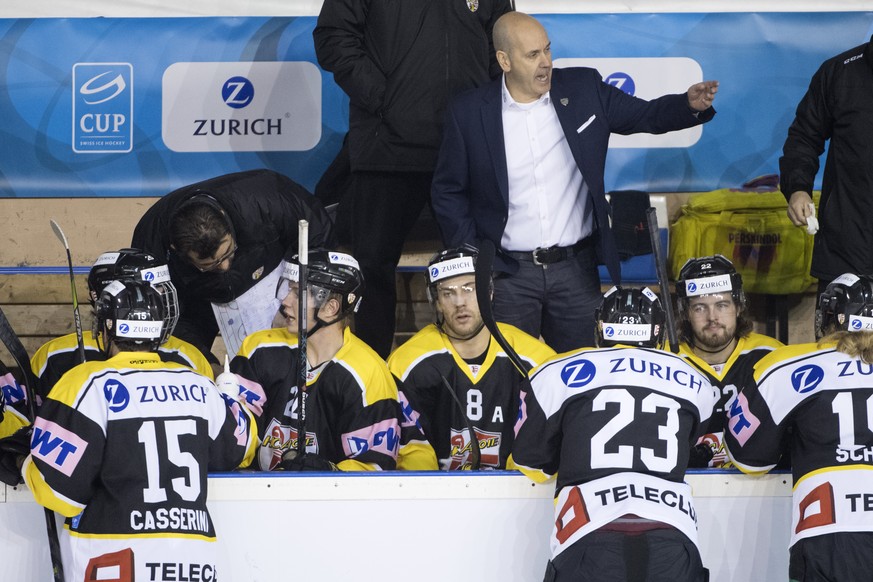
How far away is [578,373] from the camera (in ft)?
10.1

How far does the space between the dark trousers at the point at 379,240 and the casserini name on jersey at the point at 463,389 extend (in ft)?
2.07

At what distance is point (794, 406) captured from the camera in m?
3.14

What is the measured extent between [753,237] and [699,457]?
177 cm

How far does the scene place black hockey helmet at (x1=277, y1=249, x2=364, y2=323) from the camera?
379 cm

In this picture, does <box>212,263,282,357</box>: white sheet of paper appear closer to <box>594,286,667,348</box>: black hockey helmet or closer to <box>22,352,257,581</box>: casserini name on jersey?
<box>22,352,257,581</box>: casserini name on jersey

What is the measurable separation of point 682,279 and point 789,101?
152 cm

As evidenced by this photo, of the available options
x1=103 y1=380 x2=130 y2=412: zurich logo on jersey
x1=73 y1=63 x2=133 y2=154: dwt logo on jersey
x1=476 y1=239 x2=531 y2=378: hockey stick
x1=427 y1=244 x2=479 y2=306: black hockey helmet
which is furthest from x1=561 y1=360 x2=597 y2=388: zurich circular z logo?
x1=73 y1=63 x2=133 y2=154: dwt logo on jersey

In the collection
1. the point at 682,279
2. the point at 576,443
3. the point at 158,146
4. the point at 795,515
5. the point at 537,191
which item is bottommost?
the point at 795,515

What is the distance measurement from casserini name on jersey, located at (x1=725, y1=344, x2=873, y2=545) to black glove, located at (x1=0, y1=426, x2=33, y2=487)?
1838mm

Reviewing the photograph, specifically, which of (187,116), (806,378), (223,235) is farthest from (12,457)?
(187,116)

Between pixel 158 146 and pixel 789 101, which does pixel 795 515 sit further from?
pixel 158 146

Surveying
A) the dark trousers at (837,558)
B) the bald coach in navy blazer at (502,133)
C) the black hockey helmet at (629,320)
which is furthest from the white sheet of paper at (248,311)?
the dark trousers at (837,558)

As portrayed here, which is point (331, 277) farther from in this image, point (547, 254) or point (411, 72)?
point (411, 72)

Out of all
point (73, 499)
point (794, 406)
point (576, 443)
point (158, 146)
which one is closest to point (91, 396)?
point (73, 499)
